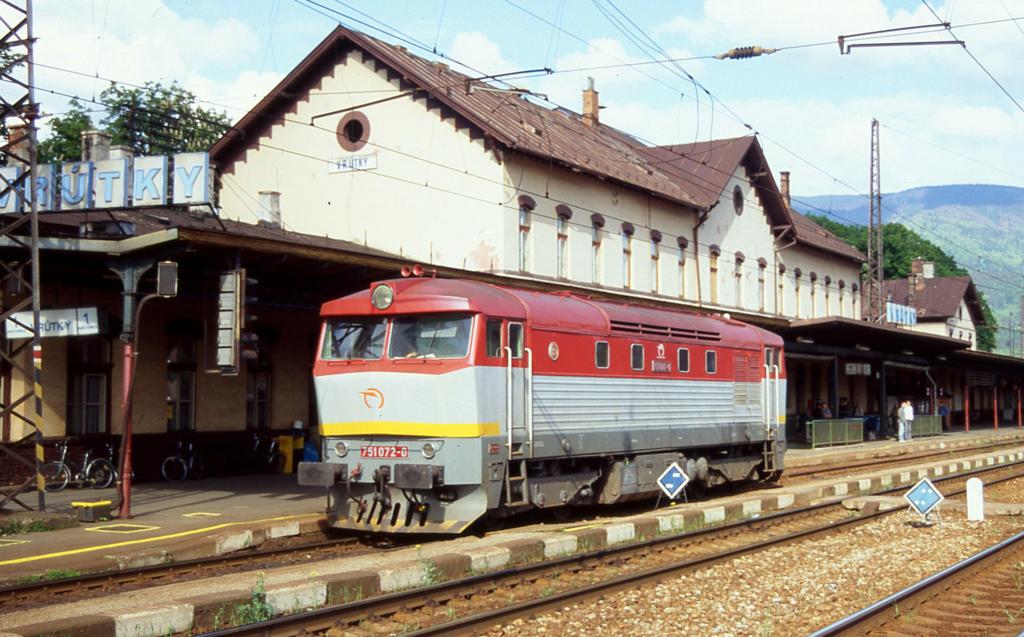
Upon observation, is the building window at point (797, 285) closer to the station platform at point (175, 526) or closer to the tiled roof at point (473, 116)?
the tiled roof at point (473, 116)

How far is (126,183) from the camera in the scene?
19.4m

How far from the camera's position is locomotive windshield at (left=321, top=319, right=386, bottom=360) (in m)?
14.7

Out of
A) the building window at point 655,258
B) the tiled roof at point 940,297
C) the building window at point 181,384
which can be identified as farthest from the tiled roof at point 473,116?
the tiled roof at point 940,297

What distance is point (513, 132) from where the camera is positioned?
30000 millimetres

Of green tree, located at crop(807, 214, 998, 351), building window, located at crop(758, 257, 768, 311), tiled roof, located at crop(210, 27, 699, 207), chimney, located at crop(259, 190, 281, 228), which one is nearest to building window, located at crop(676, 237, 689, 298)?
tiled roof, located at crop(210, 27, 699, 207)

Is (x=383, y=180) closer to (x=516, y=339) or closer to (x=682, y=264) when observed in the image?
(x=682, y=264)

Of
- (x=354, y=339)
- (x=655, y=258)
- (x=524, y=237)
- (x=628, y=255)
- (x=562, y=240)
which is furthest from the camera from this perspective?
(x=655, y=258)

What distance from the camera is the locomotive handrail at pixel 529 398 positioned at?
14.9m

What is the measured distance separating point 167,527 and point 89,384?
6467 millimetres

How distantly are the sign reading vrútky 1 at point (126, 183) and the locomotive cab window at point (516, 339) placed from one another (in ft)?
22.6

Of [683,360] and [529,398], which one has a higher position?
[683,360]

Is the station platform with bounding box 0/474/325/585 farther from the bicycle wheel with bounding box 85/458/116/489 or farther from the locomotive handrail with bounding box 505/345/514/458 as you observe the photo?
the locomotive handrail with bounding box 505/345/514/458

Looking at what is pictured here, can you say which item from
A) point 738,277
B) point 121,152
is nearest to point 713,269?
point 738,277

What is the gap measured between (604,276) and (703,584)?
74.1 feet
